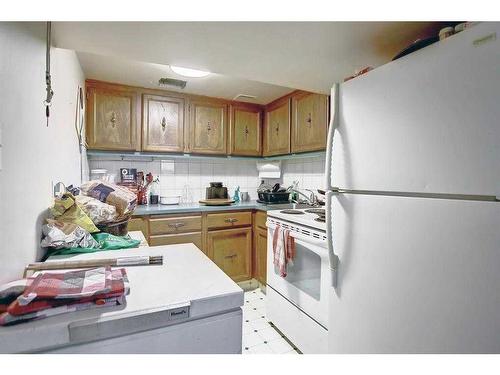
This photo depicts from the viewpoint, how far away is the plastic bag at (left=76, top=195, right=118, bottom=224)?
1.18 meters

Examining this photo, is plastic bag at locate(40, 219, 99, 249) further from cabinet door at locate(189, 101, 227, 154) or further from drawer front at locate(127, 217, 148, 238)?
cabinet door at locate(189, 101, 227, 154)

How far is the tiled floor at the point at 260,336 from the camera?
5.31 ft

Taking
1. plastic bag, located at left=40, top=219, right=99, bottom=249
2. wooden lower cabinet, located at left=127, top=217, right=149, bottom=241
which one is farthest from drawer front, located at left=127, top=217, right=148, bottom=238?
plastic bag, located at left=40, top=219, right=99, bottom=249

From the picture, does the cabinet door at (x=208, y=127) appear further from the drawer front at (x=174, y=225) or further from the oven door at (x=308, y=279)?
the oven door at (x=308, y=279)

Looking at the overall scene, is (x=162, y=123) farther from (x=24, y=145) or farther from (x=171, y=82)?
(x=24, y=145)

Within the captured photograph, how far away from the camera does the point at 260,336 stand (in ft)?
5.78

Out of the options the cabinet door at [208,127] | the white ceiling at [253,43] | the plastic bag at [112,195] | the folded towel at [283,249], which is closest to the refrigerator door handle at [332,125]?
the white ceiling at [253,43]

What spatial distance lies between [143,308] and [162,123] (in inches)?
85.3

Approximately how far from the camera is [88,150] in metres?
2.21

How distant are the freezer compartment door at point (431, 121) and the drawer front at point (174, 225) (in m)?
1.60

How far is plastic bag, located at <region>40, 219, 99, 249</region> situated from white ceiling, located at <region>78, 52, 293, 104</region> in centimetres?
135

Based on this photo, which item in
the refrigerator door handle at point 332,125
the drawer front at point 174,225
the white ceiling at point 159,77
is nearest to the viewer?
the refrigerator door handle at point 332,125
